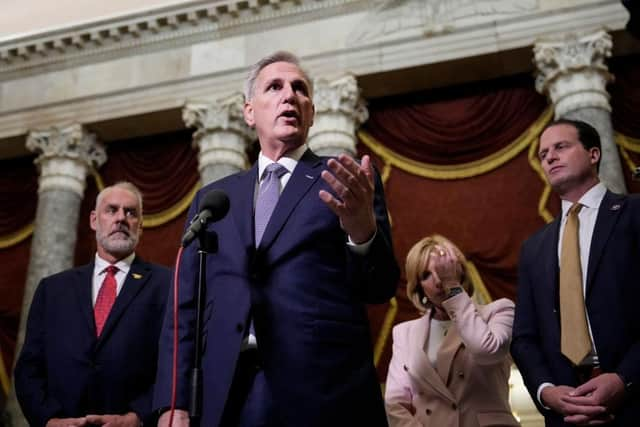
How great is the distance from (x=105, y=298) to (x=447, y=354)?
147 cm

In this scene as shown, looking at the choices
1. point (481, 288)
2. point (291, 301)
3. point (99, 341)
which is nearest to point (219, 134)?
point (481, 288)

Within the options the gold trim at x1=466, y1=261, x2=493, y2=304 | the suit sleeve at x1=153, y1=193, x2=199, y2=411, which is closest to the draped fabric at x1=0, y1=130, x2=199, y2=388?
the gold trim at x1=466, y1=261, x2=493, y2=304

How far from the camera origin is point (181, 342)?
198 centimetres

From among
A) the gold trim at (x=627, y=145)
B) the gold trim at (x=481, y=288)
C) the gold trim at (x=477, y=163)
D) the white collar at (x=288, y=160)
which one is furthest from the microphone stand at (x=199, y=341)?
the gold trim at (x=627, y=145)

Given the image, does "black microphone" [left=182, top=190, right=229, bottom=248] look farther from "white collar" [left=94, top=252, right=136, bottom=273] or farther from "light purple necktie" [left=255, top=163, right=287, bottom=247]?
"white collar" [left=94, top=252, right=136, bottom=273]

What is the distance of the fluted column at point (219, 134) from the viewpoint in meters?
7.27

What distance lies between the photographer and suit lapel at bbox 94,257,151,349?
3031mm

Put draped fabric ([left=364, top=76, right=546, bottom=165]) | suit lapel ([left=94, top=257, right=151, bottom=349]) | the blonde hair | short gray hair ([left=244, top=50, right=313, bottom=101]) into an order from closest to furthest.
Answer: short gray hair ([left=244, top=50, right=313, bottom=101])
suit lapel ([left=94, top=257, right=151, bottom=349])
the blonde hair
draped fabric ([left=364, top=76, right=546, bottom=165])

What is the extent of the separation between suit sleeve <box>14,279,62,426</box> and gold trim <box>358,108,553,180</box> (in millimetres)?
4519

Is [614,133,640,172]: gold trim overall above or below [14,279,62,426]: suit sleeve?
above

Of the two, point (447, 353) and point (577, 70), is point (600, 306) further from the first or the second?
point (577, 70)

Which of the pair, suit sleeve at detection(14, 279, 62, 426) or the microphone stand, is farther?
suit sleeve at detection(14, 279, 62, 426)

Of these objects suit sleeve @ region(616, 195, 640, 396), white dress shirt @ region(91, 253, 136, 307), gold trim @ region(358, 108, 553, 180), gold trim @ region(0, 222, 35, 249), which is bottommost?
suit sleeve @ region(616, 195, 640, 396)

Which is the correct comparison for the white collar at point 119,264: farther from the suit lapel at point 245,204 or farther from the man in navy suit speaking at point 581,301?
the man in navy suit speaking at point 581,301
